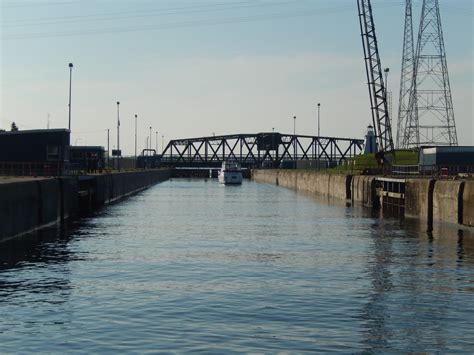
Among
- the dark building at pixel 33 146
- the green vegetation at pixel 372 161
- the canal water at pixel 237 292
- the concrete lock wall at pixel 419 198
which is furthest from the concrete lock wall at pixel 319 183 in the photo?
the canal water at pixel 237 292

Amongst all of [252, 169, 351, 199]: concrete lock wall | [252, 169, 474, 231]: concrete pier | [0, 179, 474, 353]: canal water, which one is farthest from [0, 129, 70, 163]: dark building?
[252, 169, 351, 199]: concrete lock wall

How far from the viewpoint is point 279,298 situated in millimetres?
27641

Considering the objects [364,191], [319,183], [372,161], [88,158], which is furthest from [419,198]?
[319,183]

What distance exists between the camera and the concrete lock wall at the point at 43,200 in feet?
154

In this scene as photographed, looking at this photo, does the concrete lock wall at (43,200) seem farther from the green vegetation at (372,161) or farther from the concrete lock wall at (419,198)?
the green vegetation at (372,161)

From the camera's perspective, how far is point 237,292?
94.7 ft

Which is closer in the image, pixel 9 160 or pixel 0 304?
pixel 0 304

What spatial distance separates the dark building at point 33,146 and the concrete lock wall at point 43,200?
4.44 m

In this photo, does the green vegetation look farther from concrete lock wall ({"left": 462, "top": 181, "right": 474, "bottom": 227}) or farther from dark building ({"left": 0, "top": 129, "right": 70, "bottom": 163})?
concrete lock wall ({"left": 462, "top": 181, "right": 474, "bottom": 227})

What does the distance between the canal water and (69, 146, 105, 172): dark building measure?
57.3m

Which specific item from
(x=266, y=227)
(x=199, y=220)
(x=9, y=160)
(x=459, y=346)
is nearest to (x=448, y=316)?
(x=459, y=346)

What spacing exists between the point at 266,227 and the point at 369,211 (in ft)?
81.1

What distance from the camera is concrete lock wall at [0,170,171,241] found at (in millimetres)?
47000

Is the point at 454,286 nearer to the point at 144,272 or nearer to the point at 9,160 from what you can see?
the point at 144,272
